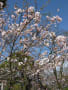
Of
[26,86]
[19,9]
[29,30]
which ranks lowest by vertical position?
[26,86]

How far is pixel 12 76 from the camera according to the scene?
10.5 feet

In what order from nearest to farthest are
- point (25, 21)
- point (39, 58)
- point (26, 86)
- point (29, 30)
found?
point (25, 21)
point (29, 30)
point (39, 58)
point (26, 86)

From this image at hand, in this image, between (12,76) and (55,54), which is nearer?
(12,76)

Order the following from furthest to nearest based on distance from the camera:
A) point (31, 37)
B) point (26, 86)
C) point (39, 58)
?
point (26, 86) → point (39, 58) → point (31, 37)

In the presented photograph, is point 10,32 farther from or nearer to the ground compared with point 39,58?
farther from the ground

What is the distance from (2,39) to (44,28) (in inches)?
41.7

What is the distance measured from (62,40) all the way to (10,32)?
3.92 feet

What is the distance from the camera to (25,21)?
3146 mm

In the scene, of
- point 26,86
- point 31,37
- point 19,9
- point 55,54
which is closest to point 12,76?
point 31,37

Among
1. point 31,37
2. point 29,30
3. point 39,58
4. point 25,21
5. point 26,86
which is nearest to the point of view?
point 25,21

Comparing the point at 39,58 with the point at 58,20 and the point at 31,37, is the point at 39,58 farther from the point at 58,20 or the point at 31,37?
the point at 58,20

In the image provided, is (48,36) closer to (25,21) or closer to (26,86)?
(25,21)

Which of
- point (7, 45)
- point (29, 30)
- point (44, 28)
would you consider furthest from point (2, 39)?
point (44, 28)

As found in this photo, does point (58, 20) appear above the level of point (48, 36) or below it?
above
